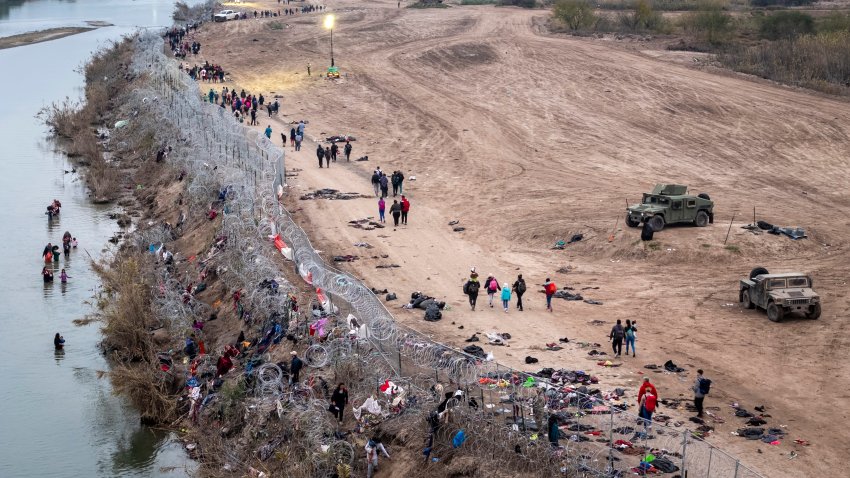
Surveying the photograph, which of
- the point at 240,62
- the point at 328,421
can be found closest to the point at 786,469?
the point at 328,421

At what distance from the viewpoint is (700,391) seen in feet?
72.9

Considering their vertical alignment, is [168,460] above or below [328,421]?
below

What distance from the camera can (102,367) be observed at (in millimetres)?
31938

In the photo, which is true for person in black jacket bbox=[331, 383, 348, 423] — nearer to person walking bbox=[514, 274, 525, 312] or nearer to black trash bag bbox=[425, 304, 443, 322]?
black trash bag bbox=[425, 304, 443, 322]

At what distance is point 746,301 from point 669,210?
768cm

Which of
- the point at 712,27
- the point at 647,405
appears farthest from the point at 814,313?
the point at 712,27

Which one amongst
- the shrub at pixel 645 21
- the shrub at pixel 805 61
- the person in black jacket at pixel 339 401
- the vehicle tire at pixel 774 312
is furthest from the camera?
the shrub at pixel 645 21

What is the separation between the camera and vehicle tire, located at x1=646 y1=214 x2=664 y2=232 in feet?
122

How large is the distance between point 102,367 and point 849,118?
4433cm

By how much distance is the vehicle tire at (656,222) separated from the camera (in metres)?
37.2

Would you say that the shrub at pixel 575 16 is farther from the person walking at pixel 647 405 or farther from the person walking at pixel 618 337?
the person walking at pixel 647 405

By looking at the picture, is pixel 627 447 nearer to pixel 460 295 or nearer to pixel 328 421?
pixel 328 421

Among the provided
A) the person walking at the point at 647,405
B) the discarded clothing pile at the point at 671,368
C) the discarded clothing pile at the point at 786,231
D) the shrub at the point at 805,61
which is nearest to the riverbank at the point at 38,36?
the shrub at the point at 805,61

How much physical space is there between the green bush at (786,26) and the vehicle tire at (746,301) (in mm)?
52265
